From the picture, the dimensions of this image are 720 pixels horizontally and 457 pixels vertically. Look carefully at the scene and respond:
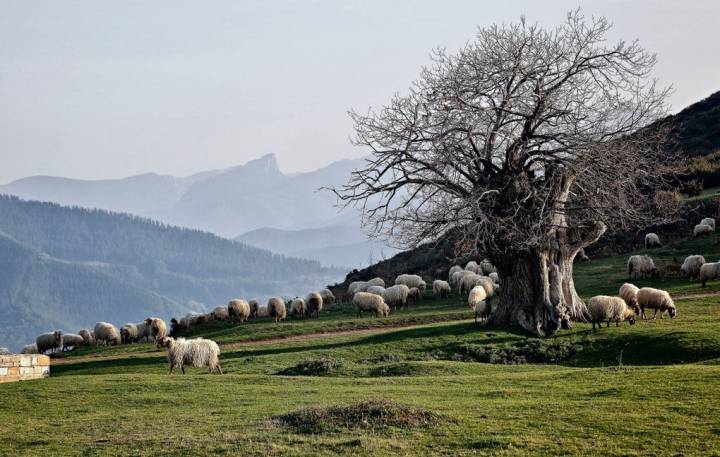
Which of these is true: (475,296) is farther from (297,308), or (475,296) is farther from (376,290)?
(297,308)

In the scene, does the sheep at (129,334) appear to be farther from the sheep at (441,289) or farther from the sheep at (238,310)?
the sheep at (441,289)

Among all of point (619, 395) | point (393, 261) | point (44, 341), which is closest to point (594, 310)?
point (619, 395)

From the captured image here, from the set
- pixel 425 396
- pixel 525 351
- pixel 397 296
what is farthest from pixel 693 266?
pixel 425 396

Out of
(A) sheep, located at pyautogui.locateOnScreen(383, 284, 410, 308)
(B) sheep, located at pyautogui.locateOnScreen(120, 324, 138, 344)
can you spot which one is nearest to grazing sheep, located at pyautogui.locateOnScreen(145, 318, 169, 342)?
(B) sheep, located at pyautogui.locateOnScreen(120, 324, 138, 344)

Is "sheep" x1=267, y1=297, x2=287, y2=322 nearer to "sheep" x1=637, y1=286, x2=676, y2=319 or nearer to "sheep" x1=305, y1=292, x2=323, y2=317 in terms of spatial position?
"sheep" x1=305, y1=292, x2=323, y2=317

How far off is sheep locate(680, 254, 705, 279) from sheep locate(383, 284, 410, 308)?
13.6 metres

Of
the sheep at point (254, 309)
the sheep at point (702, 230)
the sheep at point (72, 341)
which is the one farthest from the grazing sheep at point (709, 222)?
the sheep at point (72, 341)

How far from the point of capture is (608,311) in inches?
1190

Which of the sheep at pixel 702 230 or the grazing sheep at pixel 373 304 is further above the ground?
the sheep at pixel 702 230

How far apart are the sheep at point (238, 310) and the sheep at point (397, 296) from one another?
8.11 metres

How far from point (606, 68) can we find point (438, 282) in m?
17.8

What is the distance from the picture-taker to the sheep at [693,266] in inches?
1516

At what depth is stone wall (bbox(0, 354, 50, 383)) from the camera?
24047 millimetres

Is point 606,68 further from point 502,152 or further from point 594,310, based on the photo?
point 594,310
